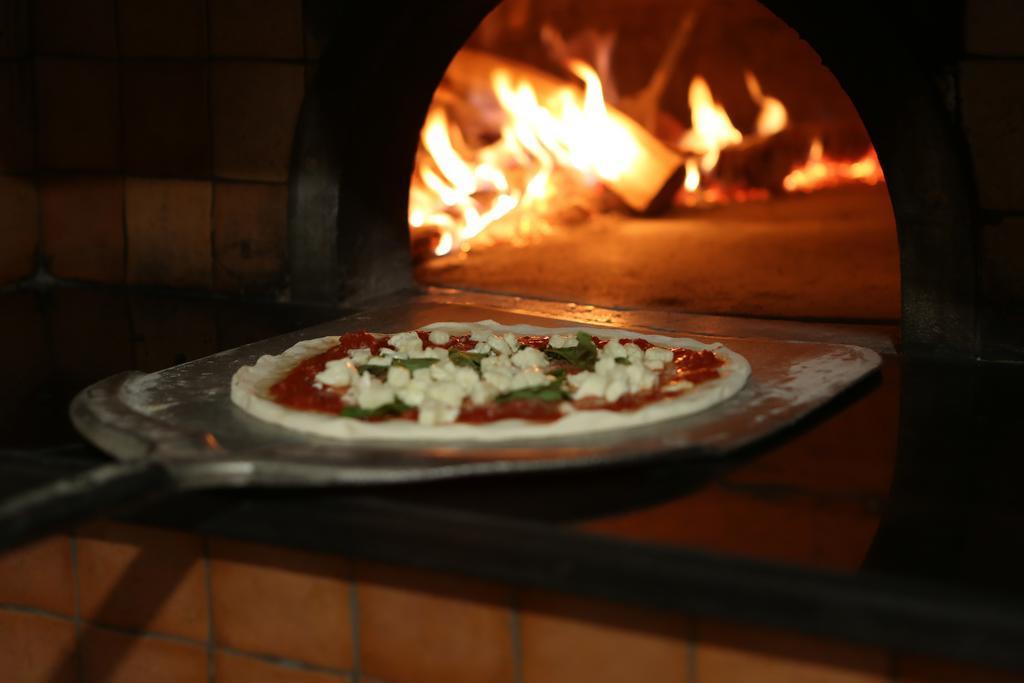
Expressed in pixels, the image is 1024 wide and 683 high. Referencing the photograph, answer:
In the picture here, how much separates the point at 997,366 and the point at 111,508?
1.43 meters

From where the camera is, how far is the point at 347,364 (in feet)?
5.75

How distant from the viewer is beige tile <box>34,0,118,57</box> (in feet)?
8.89

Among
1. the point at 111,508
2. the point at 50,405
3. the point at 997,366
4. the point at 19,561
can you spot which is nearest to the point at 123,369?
the point at 50,405

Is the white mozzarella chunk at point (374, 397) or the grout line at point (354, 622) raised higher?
the white mozzarella chunk at point (374, 397)

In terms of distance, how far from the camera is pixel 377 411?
1535 millimetres

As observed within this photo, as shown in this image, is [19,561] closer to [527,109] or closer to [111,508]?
[111,508]

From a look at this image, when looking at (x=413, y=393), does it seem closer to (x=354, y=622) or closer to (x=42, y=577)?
(x=354, y=622)

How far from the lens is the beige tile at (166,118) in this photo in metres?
2.66

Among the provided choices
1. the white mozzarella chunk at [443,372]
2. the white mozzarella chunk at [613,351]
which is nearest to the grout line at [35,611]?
the white mozzarella chunk at [443,372]

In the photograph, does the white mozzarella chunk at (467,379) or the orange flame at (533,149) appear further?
the orange flame at (533,149)

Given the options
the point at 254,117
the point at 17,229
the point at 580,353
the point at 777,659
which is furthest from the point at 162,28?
the point at 777,659

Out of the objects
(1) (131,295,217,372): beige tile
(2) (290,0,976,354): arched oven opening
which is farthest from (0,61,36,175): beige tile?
(2) (290,0,976,354): arched oven opening

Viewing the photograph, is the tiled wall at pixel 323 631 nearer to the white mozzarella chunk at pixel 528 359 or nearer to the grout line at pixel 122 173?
the white mozzarella chunk at pixel 528 359

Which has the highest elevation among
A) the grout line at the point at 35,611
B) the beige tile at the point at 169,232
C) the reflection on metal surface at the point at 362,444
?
the beige tile at the point at 169,232
